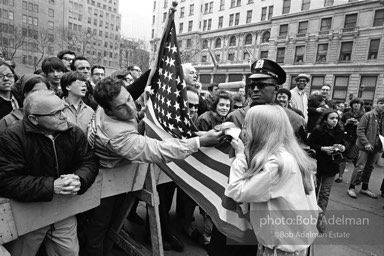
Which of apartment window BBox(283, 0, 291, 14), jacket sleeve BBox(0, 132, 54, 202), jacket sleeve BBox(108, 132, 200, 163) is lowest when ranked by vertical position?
jacket sleeve BBox(0, 132, 54, 202)

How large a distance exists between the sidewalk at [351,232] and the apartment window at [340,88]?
91.8 ft

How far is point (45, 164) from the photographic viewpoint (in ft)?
6.25

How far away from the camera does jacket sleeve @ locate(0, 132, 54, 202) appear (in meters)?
1.66

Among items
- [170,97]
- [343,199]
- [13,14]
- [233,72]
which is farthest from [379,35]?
[13,14]

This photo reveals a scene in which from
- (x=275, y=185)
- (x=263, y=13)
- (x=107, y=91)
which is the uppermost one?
(x=263, y=13)

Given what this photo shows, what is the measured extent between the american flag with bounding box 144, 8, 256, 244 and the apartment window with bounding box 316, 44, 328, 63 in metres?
34.2

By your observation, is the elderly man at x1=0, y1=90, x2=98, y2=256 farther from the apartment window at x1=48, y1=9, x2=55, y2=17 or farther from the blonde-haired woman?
the apartment window at x1=48, y1=9, x2=55, y2=17

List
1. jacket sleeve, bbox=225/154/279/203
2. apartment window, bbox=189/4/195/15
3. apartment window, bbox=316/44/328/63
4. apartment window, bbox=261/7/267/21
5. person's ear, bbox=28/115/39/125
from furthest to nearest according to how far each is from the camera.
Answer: apartment window, bbox=189/4/195/15 → apartment window, bbox=261/7/267/21 → apartment window, bbox=316/44/328/63 → person's ear, bbox=28/115/39/125 → jacket sleeve, bbox=225/154/279/203

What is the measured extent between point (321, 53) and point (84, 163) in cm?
3596

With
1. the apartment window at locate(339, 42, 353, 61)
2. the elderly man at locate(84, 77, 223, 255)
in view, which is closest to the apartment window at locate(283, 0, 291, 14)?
the apartment window at locate(339, 42, 353, 61)

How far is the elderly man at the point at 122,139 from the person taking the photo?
204 centimetres

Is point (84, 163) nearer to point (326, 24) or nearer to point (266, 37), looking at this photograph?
point (326, 24)

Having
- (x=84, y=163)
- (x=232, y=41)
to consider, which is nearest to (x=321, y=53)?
(x=232, y=41)

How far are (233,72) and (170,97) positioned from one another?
130 ft
